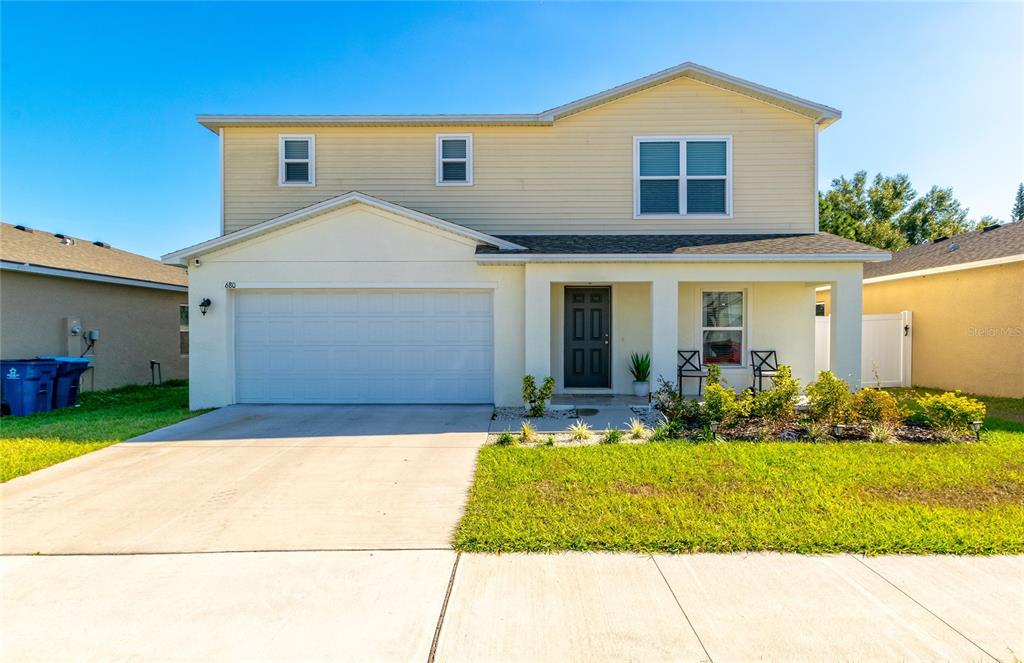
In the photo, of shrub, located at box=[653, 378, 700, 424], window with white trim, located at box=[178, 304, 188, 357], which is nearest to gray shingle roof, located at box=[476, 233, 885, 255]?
shrub, located at box=[653, 378, 700, 424]

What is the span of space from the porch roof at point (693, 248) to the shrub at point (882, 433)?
3346 mm

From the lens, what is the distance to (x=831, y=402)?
7375mm

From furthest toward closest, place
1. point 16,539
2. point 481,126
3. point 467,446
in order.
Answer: point 481,126
point 467,446
point 16,539

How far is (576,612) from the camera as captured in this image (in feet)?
10.0

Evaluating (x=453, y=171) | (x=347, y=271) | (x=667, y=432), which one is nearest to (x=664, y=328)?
(x=667, y=432)

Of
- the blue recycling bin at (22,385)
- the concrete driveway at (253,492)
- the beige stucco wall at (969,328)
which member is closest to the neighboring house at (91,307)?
the blue recycling bin at (22,385)

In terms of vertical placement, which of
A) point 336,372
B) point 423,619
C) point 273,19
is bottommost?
point 423,619

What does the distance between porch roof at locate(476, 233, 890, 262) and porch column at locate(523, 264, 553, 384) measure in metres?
0.45

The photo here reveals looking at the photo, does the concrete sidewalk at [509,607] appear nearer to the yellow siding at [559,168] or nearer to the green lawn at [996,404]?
the green lawn at [996,404]

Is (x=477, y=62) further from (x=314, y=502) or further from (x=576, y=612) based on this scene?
(x=576, y=612)

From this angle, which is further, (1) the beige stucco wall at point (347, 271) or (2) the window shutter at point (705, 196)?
(2) the window shutter at point (705, 196)

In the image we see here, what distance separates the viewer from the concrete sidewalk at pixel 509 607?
9.00ft

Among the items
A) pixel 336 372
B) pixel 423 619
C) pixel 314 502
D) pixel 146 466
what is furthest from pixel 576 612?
pixel 336 372

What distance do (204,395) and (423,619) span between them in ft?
29.1
